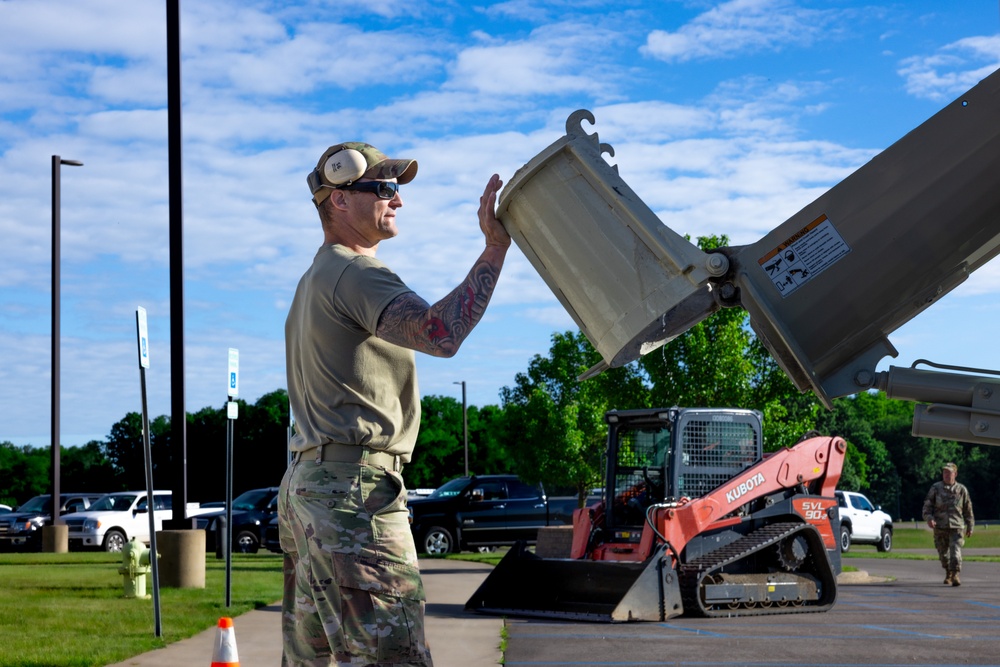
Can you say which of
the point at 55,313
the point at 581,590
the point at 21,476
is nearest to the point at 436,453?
the point at 21,476

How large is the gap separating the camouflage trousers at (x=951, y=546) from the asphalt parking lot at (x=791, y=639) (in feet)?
9.70

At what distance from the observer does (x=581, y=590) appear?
1259 centimetres

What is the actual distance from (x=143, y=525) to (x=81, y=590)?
1893cm

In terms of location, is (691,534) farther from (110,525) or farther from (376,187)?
(110,525)

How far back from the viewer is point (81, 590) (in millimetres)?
14336

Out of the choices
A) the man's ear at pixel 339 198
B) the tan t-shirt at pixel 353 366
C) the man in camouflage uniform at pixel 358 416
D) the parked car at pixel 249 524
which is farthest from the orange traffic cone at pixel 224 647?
the parked car at pixel 249 524

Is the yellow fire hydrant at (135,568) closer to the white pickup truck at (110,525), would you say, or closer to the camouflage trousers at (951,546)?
the camouflage trousers at (951,546)

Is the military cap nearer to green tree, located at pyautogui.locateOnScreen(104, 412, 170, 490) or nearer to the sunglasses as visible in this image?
the sunglasses

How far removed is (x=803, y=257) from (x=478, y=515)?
74.3 feet

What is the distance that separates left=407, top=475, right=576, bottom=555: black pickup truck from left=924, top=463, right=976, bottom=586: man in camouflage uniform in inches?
371

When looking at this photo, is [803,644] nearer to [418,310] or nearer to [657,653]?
[657,653]

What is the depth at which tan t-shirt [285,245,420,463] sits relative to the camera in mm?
3438

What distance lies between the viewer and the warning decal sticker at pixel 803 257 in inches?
168

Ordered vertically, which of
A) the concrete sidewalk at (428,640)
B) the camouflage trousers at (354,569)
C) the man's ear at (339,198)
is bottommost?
the concrete sidewalk at (428,640)
